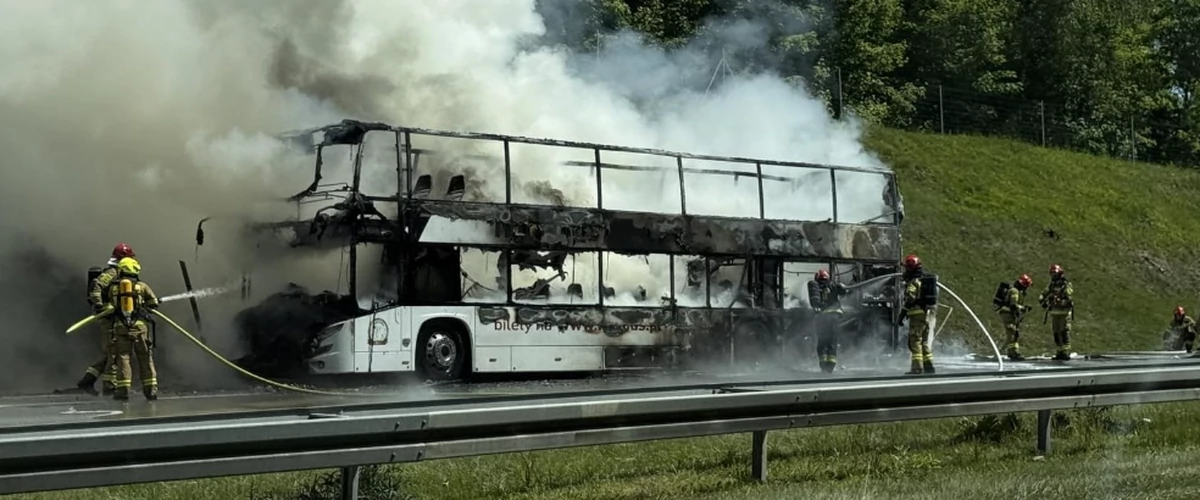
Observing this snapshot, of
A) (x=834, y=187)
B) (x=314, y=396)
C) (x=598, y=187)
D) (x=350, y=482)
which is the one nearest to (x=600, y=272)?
(x=598, y=187)

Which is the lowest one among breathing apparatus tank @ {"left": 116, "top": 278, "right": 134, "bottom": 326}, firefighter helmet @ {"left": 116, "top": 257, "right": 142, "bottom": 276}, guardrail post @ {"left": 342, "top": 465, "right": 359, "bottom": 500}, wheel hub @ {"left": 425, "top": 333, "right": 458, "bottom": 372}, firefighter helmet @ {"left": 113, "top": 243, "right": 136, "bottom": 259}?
guardrail post @ {"left": 342, "top": 465, "right": 359, "bottom": 500}

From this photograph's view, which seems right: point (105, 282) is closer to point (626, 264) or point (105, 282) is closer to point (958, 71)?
point (626, 264)

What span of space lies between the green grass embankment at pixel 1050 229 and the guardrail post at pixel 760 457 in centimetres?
2180

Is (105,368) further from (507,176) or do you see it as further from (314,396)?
(507,176)

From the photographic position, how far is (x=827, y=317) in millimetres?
19641

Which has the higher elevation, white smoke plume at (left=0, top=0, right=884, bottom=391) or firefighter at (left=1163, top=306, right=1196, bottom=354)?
white smoke plume at (left=0, top=0, right=884, bottom=391)

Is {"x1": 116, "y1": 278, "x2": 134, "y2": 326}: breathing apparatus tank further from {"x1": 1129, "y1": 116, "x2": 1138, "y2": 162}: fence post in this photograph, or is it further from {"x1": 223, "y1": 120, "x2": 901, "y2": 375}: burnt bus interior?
{"x1": 1129, "y1": 116, "x2": 1138, "y2": 162}: fence post

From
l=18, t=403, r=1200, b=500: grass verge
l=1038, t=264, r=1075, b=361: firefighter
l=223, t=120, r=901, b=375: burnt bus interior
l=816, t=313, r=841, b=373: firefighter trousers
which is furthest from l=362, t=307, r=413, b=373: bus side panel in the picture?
l=1038, t=264, r=1075, b=361: firefighter

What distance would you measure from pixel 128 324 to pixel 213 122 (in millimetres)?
6212

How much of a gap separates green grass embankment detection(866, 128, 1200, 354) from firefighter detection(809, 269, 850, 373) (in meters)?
10.2

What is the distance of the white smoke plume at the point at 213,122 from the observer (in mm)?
19359

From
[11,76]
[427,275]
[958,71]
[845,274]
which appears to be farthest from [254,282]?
[958,71]

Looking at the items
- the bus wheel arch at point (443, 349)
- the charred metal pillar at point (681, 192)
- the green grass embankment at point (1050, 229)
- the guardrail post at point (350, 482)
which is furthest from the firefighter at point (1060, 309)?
the guardrail post at point (350, 482)

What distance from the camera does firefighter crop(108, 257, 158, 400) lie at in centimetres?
1473
